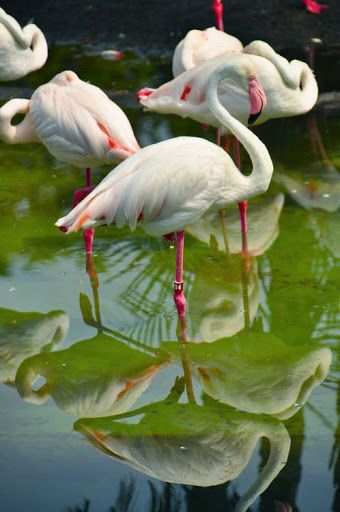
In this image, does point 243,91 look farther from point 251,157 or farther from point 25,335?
point 25,335

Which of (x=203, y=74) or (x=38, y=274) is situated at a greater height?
(x=203, y=74)

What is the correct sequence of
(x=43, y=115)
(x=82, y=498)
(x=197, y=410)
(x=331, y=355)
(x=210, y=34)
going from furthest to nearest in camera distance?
(x=210, y=34)
(x=43, y=115)
(x=331, y=355)
(x=197, y=410)
(x=82, y=498)

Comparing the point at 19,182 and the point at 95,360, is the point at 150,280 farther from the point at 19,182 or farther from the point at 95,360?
the point at 19,182

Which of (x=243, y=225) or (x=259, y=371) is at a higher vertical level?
(x=259, y=371)

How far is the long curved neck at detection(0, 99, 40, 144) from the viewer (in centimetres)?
729

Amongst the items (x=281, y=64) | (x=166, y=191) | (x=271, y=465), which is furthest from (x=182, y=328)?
(x=281, y=64)

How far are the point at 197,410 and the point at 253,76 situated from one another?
204 cm

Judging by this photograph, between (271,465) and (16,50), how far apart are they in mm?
5279

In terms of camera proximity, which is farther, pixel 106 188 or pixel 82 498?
pixel 106 188

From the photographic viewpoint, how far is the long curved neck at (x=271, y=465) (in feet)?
14.1

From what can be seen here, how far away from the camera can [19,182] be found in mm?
8000

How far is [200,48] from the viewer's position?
8.30 m

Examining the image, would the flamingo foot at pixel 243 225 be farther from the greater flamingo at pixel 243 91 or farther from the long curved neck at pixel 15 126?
the long curved neck at pixel 15 126

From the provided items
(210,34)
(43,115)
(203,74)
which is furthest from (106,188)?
(210,34)
